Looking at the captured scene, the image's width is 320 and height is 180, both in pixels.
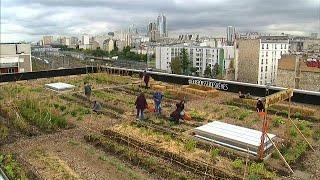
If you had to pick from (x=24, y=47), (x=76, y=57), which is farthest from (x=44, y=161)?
(x=76, y=57)

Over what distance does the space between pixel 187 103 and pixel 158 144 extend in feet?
16.1

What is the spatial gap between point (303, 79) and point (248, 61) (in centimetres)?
2307

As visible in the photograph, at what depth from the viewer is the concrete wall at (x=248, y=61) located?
214 ft

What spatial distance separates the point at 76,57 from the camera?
165 feet

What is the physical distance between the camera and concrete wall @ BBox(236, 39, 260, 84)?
65.4m

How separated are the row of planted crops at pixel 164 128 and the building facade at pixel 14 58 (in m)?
21.3

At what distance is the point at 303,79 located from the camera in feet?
140

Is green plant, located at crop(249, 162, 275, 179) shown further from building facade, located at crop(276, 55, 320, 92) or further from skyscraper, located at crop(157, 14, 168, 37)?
skyscraper, located at crop(157, 14, 168, 37)

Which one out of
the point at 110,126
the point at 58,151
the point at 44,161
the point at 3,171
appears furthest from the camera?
the point at 110,126

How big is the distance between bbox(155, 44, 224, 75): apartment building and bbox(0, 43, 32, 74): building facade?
47.0m

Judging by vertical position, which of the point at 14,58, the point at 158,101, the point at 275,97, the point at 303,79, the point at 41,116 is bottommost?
the point at 303,79

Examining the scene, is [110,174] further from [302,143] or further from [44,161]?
[302,143]

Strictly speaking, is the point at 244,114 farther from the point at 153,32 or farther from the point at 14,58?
the point at 153,32

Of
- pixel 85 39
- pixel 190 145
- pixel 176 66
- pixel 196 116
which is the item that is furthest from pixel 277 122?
pixel 85 39
